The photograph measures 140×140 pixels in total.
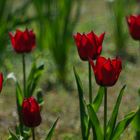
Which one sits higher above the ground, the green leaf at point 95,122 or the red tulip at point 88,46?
the red tulip at point 88,46

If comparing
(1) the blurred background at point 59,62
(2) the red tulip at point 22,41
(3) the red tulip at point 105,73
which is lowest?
(1) the blurred background at point 59,62

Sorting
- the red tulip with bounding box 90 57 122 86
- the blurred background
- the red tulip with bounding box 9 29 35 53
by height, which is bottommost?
the blurred background

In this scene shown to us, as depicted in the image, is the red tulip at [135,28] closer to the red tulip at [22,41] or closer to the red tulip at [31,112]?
the red tulip at [22,41]

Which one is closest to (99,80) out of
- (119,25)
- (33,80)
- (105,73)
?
(105,73)

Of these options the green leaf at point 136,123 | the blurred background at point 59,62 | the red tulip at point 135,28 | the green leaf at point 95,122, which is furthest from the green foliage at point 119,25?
the green leaf at point 95,122

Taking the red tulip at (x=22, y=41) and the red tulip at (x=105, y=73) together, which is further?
the red tulip at (x=22, y=41)

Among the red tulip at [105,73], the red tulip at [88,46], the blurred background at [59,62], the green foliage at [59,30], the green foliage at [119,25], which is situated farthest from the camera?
the green foliage at [119,25]

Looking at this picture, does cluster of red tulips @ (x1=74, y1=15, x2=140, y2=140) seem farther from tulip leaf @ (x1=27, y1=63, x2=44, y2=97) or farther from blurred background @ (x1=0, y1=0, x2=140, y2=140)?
blurred background @ (x1=0, y1=0, x2=140, y2=140)

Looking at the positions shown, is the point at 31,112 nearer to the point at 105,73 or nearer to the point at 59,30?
the point at 105,73

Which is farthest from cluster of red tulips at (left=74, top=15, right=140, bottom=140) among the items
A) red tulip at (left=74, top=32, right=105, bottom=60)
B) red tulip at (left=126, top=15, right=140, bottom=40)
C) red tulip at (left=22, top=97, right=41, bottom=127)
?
red tulip at (left=126, top=15, right=140, bottom=40)
